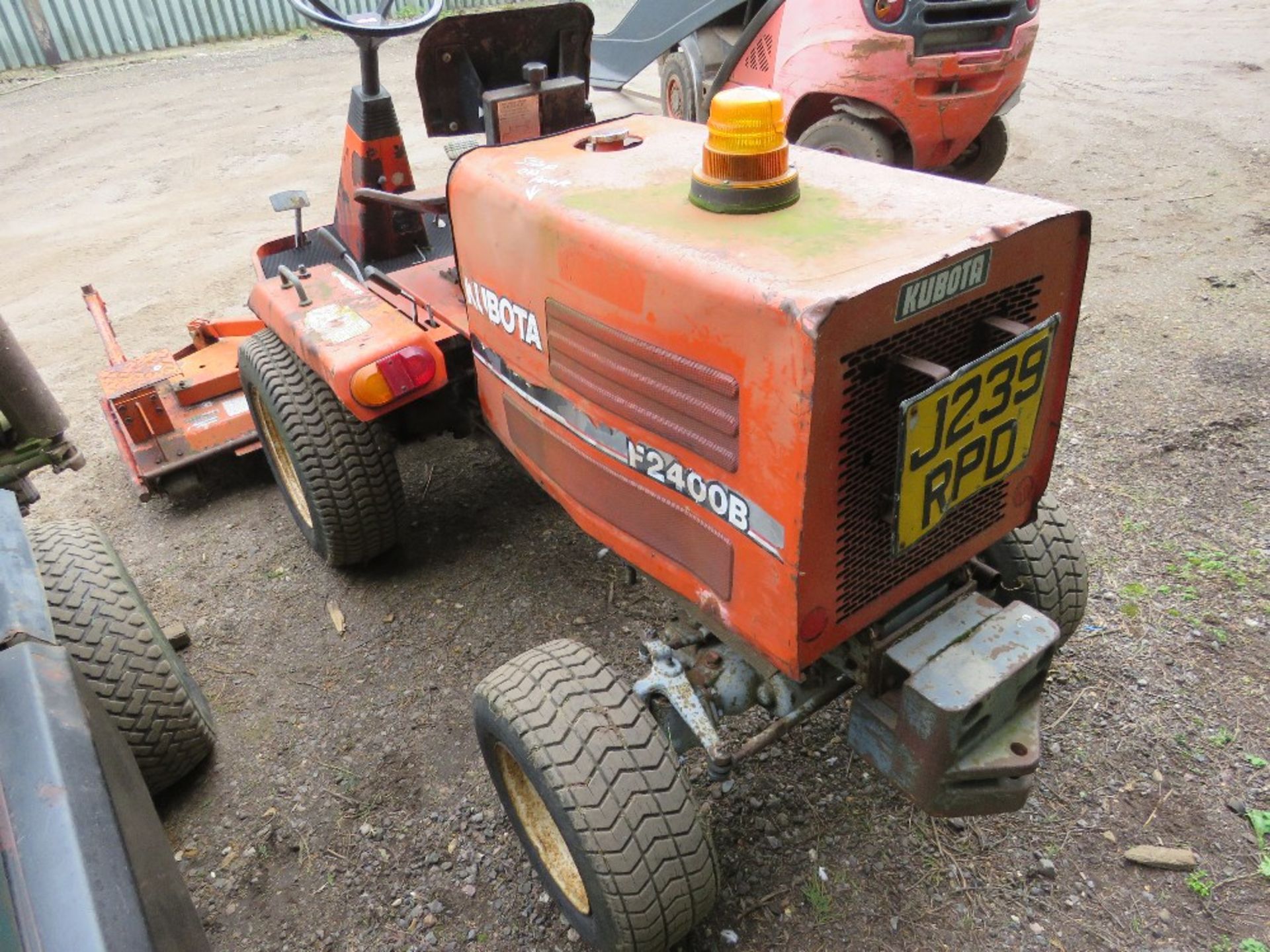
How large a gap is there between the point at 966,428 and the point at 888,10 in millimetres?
3625

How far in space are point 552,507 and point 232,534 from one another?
1237 mm

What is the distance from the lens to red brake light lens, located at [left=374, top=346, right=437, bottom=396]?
2.44 metres

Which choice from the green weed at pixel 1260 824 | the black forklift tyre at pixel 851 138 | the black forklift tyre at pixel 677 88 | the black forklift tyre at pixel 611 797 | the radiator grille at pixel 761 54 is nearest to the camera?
the black forklift tyre at pixel 611 797

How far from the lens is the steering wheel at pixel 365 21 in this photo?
2.96 metres

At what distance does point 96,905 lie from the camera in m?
1.16

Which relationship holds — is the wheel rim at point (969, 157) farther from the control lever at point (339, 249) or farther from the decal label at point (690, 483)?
the decal label at point (690, 483)

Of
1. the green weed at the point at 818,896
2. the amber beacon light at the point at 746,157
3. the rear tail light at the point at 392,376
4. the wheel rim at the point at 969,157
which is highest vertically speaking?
the amber beacon light at the point at 746,157

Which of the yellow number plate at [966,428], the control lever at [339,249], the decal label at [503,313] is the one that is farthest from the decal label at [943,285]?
the control lever at [339,249]

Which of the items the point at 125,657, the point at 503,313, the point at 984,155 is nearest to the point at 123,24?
the point at 984,155

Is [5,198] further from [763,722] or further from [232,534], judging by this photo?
[763,722]

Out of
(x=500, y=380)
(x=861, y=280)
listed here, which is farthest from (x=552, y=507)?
(x=861, y=280)

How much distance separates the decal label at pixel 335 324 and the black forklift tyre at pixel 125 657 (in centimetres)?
85

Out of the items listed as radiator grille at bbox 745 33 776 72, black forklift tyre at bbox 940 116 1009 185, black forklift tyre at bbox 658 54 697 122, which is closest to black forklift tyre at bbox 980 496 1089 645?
black forklift tyre at bbox 940 116 1009 185

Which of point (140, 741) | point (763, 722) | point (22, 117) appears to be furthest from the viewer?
point (22, 117)
